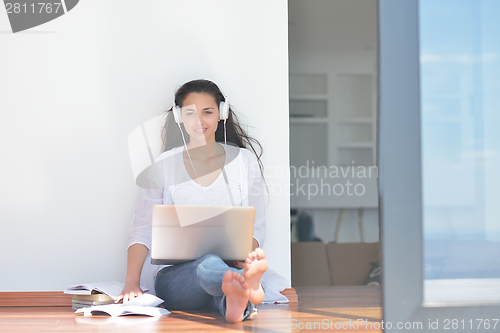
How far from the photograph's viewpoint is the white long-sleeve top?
2105mm

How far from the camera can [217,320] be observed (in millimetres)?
1688

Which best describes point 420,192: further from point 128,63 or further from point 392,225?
point 128,63

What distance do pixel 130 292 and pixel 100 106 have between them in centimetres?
101

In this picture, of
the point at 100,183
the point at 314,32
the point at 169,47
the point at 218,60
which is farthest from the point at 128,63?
the point at 314,32

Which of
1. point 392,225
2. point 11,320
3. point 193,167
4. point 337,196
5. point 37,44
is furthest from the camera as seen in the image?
point 337,196

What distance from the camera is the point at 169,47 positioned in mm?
2404

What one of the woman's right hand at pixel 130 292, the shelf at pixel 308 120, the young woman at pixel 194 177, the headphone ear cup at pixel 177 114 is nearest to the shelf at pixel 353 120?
the shelf at pixel 308 120

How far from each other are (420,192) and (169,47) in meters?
1.70

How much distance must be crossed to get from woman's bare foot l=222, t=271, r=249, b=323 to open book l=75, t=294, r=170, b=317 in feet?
1.14

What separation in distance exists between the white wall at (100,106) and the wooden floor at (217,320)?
30 cm

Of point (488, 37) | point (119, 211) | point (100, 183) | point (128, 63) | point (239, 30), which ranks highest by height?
point (239, 30)

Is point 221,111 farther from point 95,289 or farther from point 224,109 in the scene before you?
point 95,289

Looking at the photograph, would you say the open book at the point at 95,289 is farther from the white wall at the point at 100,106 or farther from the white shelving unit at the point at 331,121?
the white shelving unit at the point at 331,121

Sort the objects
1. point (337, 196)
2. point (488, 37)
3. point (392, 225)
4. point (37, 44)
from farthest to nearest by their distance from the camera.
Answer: point (337, 196) < point (37, 44) < point (488, 37) < point (392, 225)
